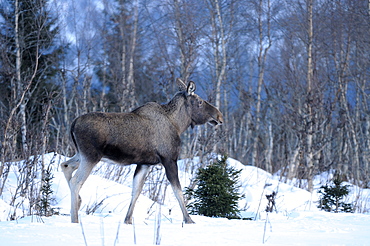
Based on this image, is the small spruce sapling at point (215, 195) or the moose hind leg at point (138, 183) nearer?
the moose hind leg at point (138, 183)

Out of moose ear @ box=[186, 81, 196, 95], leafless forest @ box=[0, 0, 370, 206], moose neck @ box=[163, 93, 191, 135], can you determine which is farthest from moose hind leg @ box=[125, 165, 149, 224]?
leafless forest @ box=[0, 0, 370, 206]

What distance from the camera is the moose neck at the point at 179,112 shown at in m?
6.06

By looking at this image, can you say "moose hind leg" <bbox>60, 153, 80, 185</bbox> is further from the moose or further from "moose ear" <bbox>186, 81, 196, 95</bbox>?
"moose ear" <bbox>186, 81, 196, 95</bbox>

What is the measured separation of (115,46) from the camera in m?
26.9

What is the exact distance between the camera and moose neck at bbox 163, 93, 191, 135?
6.06 m

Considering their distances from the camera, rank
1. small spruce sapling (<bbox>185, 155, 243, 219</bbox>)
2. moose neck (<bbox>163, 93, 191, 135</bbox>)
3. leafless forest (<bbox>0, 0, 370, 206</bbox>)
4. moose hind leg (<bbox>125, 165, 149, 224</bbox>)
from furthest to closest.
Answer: leafless forest (<bbox>0, 0, 370, 206</bbox>)
small spruce sapling (<bbox>185, 155, 243, 219</bbox>)
moose neck (<bbox>163, 93, 191, 135</bbox>)
moose hind leg (<bbox>125, 165, 149, 224</bbox>)

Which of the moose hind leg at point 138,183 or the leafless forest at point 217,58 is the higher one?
the leafless forest at point 217,58

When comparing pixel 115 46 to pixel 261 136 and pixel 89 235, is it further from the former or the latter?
pixel 89 235

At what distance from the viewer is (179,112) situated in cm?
616

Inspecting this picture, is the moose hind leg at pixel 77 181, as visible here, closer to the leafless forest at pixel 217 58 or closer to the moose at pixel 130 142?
the moose at pixel 130 142

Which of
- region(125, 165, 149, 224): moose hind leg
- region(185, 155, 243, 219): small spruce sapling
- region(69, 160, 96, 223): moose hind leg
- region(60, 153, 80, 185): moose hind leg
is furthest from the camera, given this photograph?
region(185, 155, 243, 219): small spruce sapling

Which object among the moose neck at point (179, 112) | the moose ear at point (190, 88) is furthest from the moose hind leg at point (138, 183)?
the moose ear at point (190, 88)

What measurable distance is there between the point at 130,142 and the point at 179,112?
109cm

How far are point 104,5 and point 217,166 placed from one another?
21.2 metres
